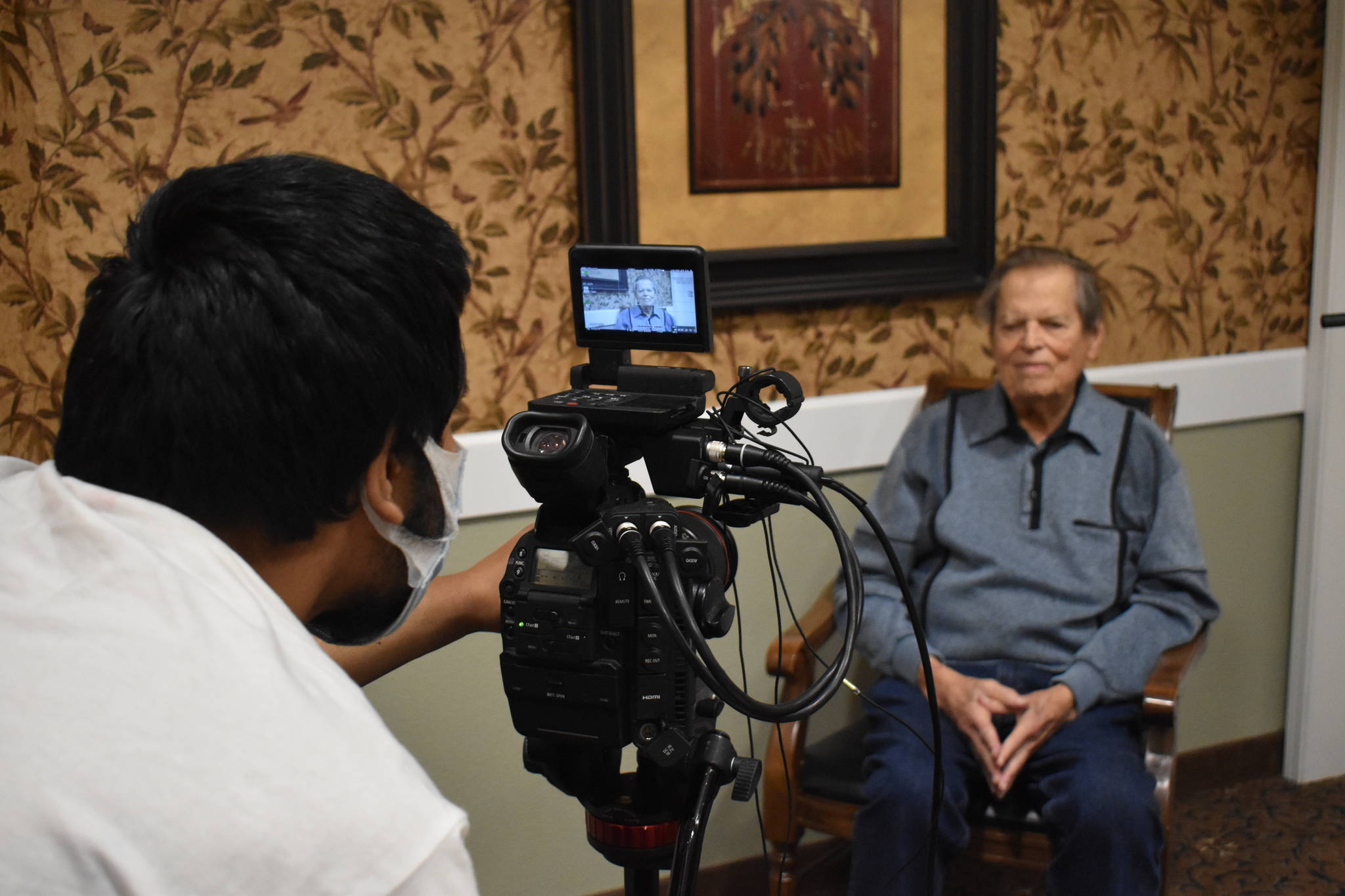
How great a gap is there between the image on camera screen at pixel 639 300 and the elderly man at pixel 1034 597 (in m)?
0.99

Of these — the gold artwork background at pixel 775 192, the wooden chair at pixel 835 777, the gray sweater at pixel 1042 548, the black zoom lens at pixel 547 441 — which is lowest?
the wooden chair at pixel 835 777

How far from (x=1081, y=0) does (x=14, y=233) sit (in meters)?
1.94

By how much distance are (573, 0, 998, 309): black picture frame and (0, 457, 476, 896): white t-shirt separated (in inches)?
58.5

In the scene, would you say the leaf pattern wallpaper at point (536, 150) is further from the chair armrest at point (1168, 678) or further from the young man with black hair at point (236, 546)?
the young man with black hair at point (236, 546)

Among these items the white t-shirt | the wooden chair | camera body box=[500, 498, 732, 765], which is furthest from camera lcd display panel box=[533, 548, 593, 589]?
the wooden chair

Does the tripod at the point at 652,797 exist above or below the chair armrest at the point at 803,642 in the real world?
above

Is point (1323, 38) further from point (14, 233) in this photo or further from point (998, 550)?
point (14, 233)

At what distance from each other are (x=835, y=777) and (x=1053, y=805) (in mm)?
344

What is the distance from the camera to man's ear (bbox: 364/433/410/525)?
0.85m

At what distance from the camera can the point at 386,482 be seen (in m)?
0.88

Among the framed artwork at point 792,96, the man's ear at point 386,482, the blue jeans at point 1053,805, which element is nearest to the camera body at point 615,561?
the man's ear at point 386,482

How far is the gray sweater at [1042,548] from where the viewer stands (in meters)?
2.03

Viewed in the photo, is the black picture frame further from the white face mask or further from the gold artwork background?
the white face mask

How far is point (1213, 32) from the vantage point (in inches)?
101
